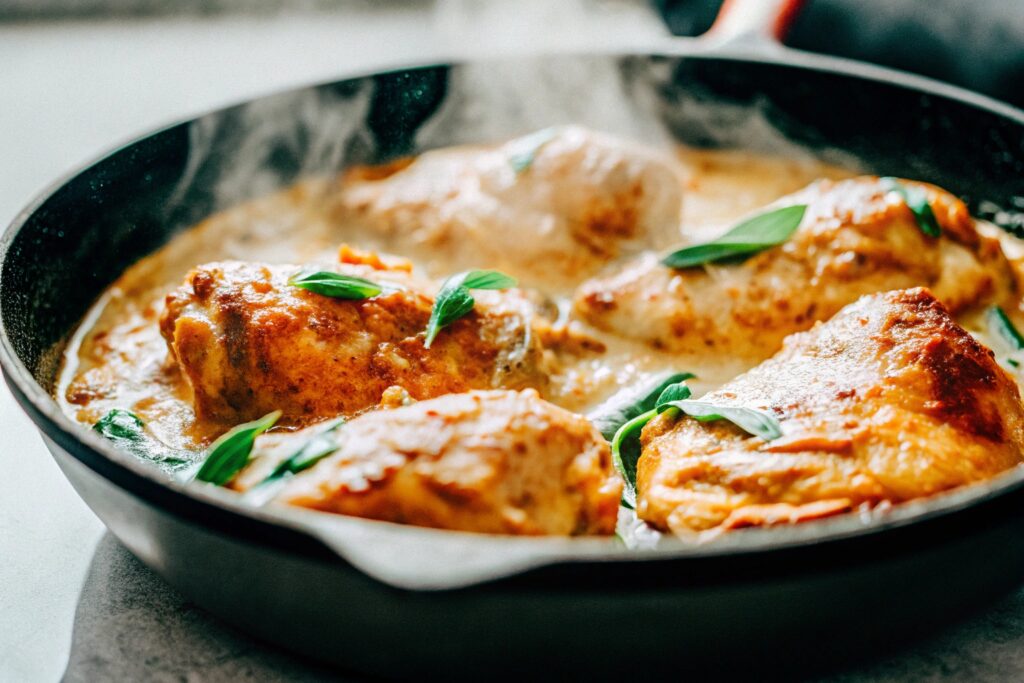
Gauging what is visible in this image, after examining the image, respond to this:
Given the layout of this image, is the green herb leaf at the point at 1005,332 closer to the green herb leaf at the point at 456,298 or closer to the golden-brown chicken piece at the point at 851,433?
the golden-brown chicken piece at the point at 851,433

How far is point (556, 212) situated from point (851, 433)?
1.39m

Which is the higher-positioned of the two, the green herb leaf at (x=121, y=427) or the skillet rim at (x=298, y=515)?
the skillet rim at (x=298, y=515)

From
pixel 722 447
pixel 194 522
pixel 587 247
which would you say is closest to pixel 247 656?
pixel 194 522

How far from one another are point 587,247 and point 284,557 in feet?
5.85

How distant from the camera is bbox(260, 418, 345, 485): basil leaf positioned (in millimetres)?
1755

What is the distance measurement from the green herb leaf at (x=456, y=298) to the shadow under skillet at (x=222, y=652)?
2.51 feet

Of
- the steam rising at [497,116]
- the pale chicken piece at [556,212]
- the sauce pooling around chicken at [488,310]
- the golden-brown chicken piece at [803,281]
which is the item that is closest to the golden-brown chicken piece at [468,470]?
the sauce pooling around chicken at [488,310]

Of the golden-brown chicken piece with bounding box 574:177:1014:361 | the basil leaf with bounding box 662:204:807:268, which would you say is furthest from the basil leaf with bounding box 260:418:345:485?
the basil leaf with bounding box 662:204:807:268

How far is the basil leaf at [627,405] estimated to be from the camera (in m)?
2.36

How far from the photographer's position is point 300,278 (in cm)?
228

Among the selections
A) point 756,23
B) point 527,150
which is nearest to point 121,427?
point 527,150

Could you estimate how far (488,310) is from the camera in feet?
7.91

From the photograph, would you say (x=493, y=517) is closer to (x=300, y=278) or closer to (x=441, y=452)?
(x=441, y=452)

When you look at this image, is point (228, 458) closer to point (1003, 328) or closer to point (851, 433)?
point (851, 433)
